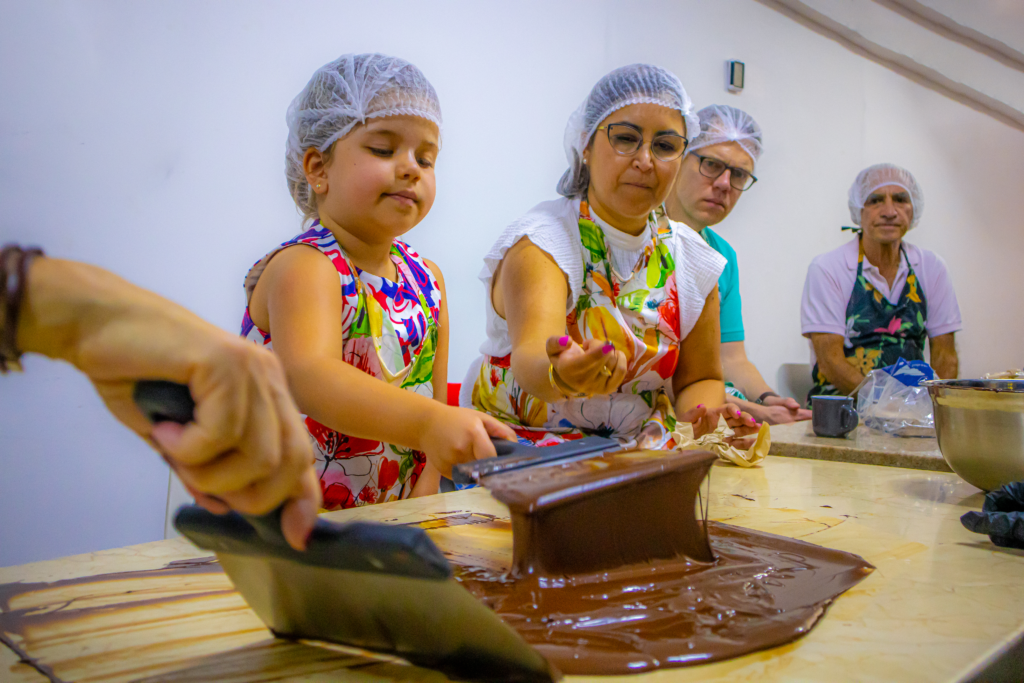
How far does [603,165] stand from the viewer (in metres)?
1.63

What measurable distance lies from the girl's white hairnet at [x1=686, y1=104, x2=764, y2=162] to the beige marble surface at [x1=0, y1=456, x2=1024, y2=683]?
175 centimetres

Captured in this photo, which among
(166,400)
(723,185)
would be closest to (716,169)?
(723,185)

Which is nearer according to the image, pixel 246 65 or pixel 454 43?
pixel 246 65

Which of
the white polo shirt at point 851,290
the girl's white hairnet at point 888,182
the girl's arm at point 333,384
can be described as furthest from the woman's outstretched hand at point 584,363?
the girl's white hairnet at point 888,182

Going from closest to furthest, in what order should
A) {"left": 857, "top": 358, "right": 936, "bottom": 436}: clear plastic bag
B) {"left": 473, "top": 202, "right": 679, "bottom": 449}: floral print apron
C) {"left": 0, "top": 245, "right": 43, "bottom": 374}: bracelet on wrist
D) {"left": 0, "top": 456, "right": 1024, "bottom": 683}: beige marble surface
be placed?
1. {"left": 0, "top": 245, "right": 43, "bottom": 374}: bracelet on wrist
2. {"left": 0, "top": 456, "right": 1024, "bottom": 683}: beige marble surface
3. {"left": 473, "top": 202, "right": 679, "bottom": 449}: floral print apron
4. {"left": 857, "top": 358, "right": 936, "bottom": 436}: clear plastic bag

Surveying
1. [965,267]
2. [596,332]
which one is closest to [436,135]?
[596,332]

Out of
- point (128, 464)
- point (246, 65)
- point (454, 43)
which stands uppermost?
point (454, 43)

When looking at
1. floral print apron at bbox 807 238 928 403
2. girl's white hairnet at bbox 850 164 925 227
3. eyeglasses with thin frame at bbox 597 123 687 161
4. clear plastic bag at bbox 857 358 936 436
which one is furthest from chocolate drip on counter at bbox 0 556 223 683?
girl's white hairnet at bbox 850 164 925 227

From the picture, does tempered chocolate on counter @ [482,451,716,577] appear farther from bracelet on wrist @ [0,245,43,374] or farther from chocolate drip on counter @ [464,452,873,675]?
bracelet on wrist @ [0,245,43,374]

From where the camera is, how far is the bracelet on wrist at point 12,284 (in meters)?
0.39

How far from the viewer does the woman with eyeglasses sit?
1.58 metres

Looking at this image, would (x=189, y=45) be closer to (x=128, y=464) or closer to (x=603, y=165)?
(x=128, y=464)

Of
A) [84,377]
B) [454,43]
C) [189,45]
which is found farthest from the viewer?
[454,43]

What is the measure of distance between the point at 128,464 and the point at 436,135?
1.41m
